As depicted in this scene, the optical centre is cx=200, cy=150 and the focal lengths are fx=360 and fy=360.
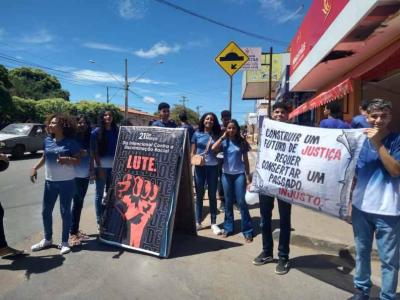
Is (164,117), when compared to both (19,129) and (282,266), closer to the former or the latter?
(282,266)

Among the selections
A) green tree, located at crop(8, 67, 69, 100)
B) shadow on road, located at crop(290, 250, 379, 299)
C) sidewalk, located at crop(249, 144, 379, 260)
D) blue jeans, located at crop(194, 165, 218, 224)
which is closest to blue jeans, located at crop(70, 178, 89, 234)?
blue jeans, located at crop(194, 165, 218, 224)

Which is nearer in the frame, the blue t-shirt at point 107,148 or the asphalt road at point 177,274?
the asphalt road at point 177,274

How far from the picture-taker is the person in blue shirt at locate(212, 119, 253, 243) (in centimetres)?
505

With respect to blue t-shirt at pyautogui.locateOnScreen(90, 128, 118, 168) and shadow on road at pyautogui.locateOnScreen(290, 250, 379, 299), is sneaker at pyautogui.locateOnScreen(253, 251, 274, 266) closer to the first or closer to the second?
shadow on road at pyautogui.locateOnScreen(290, 250, 379, 299)

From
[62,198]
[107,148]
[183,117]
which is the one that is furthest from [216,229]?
[183,117]

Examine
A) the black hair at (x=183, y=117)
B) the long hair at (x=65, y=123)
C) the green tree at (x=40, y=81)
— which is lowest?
the long hair at (x=65, y=123)

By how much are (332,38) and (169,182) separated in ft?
16.0

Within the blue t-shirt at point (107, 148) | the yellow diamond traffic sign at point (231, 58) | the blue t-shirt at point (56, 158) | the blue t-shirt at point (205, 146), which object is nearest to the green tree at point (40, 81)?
the yellow diamond traffic sign at point (231, 58)

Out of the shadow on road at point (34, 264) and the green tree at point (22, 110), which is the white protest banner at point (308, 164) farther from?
the green tree at point (22, 110)

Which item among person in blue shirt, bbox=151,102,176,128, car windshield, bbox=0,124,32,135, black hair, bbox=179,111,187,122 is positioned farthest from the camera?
car windshield, bbox=0,124,32,135

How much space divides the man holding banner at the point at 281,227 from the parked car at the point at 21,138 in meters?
15.3

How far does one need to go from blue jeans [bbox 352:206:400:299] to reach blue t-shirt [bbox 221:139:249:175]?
2.07 meters

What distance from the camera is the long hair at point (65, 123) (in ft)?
15.1

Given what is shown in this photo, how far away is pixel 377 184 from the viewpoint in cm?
297
